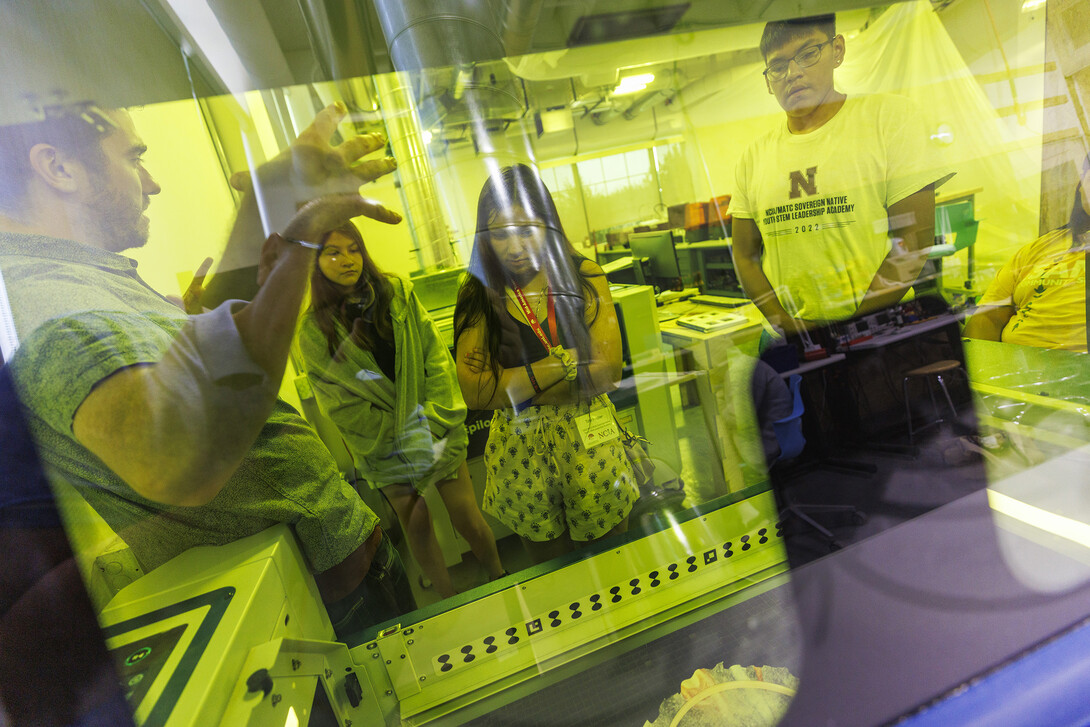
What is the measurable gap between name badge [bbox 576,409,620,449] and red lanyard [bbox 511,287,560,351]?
17 centimetres

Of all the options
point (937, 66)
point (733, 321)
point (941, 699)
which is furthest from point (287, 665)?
point (937, 66)

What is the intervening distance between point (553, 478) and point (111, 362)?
0.67m

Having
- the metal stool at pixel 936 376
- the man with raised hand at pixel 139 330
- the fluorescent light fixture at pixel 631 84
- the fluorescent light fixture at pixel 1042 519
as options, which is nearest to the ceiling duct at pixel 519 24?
the fluorescent light fixture at pixel 631 84

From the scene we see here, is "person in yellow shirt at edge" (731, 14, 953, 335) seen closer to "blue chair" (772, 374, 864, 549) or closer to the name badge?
"blue chair" (772, 374, 864, 549)

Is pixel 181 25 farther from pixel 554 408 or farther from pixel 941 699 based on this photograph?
pixel 941 699

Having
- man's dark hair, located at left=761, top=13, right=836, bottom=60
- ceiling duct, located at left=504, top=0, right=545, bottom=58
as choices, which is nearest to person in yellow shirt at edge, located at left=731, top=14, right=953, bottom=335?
man's dark hair, located at left=761, top=13, right=836, bottom=60

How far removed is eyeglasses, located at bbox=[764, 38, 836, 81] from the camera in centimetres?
88

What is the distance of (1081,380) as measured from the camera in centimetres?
105

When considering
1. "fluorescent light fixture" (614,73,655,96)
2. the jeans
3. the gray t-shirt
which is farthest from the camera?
"fluorescent light fixture" (614,73,655,96)

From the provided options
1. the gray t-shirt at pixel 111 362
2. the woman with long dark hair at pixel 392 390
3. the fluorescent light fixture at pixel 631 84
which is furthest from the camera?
the fluorescent light fixture at pixel 631 84

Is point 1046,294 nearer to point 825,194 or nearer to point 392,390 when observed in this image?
point 825,194

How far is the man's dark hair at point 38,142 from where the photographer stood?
1.32ft

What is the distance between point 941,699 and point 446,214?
102 centimetres

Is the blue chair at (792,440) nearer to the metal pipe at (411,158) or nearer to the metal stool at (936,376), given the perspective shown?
the metal stool at (936,376)
